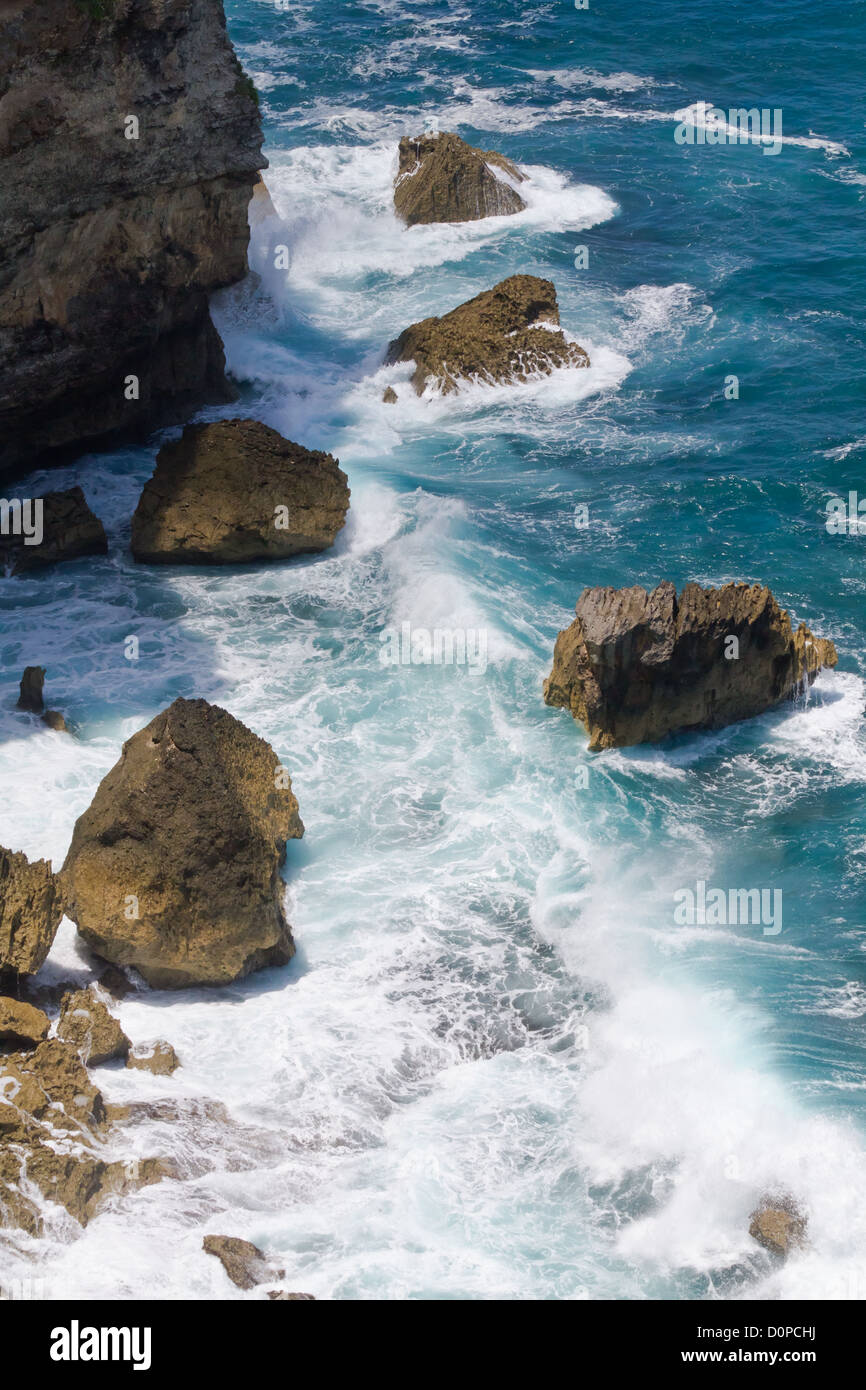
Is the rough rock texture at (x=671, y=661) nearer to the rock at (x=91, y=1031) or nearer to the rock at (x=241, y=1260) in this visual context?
the rock at (x=91, y=1031)

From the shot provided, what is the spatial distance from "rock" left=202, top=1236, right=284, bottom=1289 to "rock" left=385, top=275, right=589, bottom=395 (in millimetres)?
22341

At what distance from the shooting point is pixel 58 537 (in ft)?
84.8

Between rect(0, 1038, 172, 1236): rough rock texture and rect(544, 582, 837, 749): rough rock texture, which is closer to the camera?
rect(0, 1038, 172, 1236): rough rock texture

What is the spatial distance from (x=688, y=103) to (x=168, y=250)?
27.7 m

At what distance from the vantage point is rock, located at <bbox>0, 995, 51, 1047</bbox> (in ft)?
50.8

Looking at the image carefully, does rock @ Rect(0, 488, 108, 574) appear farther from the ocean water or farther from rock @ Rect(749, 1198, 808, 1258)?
rock @ Rect(749, 1198, 808, 1258)

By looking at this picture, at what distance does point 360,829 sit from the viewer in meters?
20.5

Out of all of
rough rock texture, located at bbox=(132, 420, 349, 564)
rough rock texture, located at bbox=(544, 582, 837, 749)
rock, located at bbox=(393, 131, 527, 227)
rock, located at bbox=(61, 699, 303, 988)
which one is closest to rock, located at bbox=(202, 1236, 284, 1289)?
rock, located at bbox=(61, 699, 303, 988)

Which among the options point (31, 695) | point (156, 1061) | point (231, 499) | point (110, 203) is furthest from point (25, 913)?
point (110, 203)

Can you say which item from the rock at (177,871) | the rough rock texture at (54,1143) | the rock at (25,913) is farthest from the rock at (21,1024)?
the rock at (177,871)

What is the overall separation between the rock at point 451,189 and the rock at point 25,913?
29.6 metres

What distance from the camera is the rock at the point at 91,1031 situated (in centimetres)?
1580

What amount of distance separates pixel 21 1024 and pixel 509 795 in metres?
8.18
